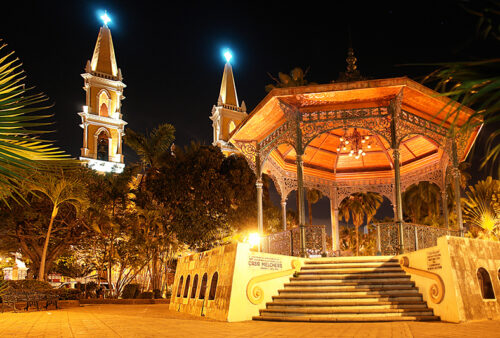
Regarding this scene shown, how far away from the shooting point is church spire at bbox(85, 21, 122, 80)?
5859 cm

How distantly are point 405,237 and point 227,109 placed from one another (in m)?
61.6

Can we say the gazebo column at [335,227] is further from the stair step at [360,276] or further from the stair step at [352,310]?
the stair step at [352,310]

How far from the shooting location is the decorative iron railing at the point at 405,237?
13.3 m

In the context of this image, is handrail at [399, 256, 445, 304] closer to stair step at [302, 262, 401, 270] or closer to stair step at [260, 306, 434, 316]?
stair step at [260, 306, 434, 316]

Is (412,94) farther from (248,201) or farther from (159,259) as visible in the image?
(159,259)

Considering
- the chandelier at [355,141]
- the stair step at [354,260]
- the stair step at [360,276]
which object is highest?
the chandelier at [355,141]

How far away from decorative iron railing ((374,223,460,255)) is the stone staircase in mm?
1715

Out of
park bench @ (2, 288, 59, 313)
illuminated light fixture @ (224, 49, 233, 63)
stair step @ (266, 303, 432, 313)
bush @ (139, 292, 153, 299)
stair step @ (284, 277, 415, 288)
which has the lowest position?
bush @ (139, 292, 153, 299)

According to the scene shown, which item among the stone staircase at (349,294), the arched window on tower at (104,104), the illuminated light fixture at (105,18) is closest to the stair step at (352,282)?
the stone staircase at (349,294)

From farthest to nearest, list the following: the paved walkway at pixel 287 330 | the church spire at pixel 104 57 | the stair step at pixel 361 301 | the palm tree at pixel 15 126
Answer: the church spire at pixel 104 57, the stair step at pixel 361 301, the paved walkway at pixel 287 330, the palm tree at pixel 15 126

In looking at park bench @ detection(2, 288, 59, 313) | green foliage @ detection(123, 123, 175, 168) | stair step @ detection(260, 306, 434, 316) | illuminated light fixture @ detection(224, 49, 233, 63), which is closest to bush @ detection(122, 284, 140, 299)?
park bench @ detection(2, 288, 59, 313)

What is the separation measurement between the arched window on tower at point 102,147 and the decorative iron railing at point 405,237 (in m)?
50.3

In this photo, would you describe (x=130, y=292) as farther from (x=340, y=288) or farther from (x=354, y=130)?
(x=340, y=288)

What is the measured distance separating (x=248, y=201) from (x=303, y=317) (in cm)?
1941
